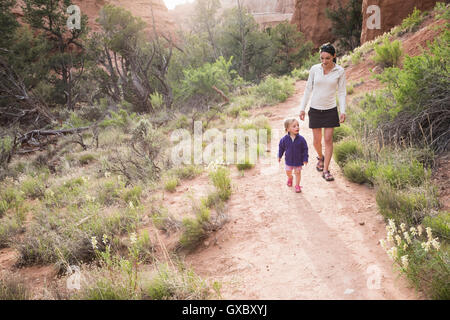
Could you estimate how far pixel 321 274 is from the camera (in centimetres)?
219

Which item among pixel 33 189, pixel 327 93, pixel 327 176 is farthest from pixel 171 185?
pixel 33 189

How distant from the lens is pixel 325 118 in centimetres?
392

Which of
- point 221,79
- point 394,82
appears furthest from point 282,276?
point 221,79

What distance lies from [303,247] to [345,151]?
235 cm

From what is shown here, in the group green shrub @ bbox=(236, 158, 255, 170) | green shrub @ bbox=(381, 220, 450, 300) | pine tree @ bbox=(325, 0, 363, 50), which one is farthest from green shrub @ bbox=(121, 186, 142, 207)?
pine tree @ bbox=(325, 0, 363, 50)

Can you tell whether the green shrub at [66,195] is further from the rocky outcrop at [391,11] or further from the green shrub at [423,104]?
the rocky outcrop at [391,11]

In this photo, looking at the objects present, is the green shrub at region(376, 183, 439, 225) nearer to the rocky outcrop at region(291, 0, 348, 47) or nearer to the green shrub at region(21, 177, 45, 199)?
the green shrub at region(21, 177, 45, 199)

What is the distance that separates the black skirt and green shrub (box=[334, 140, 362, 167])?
57cm

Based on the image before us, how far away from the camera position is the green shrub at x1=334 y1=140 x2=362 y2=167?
13.8 ft

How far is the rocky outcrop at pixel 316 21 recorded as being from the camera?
28.9 metres

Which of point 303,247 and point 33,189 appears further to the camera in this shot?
point 33,189

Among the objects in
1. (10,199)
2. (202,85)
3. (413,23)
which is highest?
(413,23)

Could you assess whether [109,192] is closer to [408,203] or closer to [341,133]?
A: [408,203]
